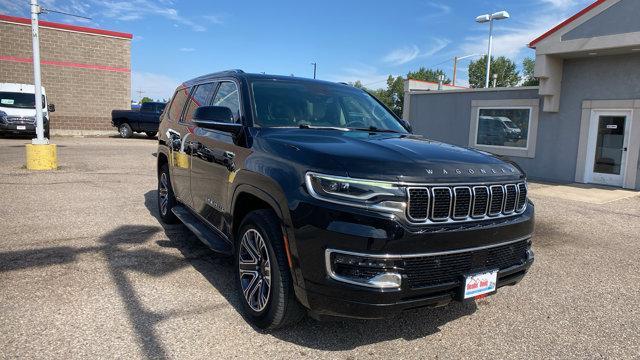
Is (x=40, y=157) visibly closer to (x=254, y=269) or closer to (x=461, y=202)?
(x=254, y=269)

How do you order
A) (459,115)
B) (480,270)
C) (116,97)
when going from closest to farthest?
1. (480,270)
2. (459,115)
3. (116,97)

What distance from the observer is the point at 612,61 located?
12344 millimetres

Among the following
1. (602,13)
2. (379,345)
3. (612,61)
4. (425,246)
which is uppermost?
(602,13)

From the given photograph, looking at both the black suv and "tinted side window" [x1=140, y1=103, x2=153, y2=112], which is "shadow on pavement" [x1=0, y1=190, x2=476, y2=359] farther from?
"tinted side window" [x1=140, y1=103, x2=153, y2=112]

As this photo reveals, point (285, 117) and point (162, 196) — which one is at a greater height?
point (285, 117)

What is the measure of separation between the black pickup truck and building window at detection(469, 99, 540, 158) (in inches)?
591

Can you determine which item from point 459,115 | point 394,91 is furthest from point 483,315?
point 394,91

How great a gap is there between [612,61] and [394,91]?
8022cm

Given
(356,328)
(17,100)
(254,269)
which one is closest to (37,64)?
(17,100)

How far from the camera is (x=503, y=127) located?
49.9 ft

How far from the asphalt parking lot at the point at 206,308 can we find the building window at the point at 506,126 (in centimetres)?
836

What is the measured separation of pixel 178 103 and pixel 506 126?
39.7 feet

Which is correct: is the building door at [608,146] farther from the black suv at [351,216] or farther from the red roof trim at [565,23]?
the black suv at [351,216]

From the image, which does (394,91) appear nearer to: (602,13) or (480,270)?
(602,13)
